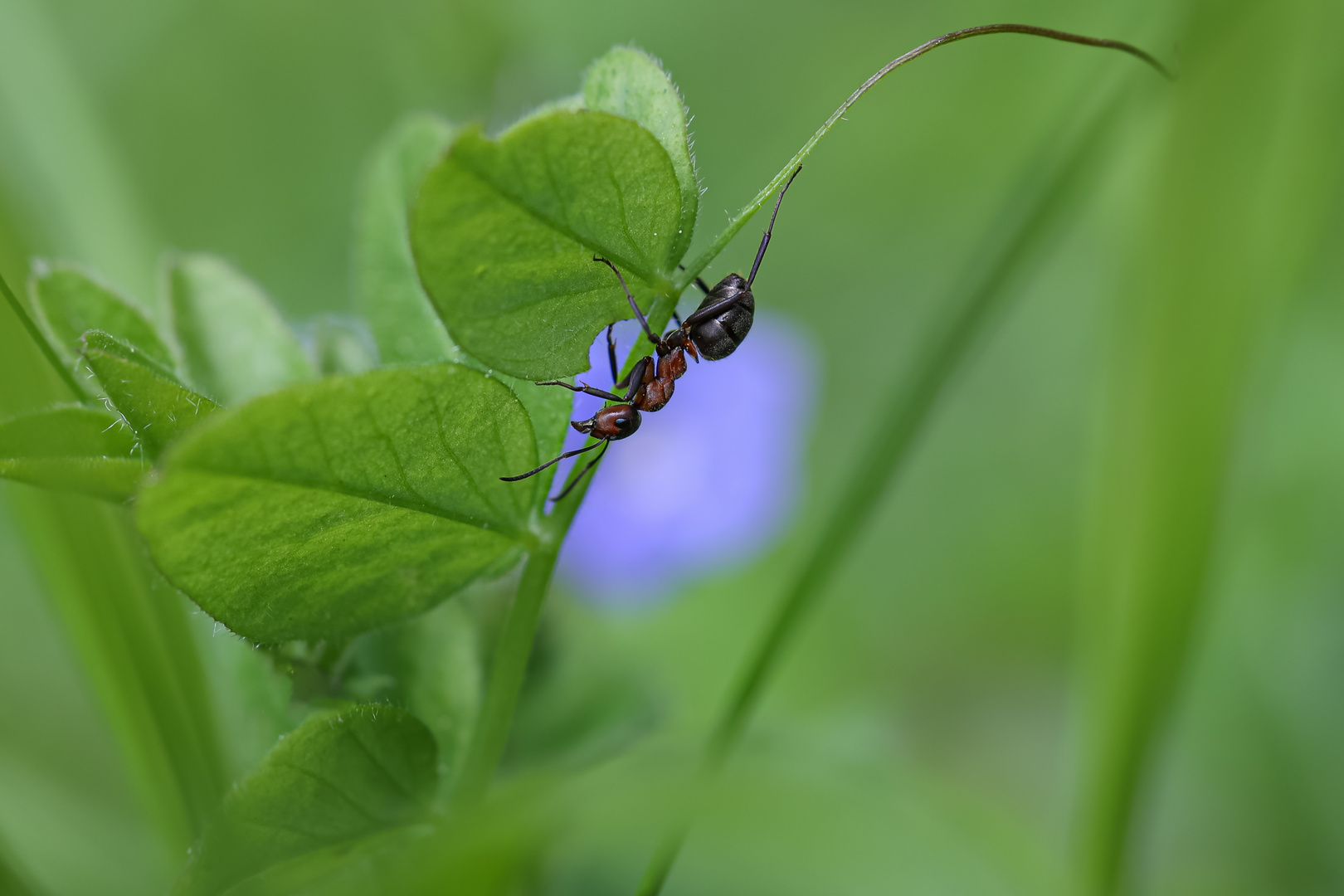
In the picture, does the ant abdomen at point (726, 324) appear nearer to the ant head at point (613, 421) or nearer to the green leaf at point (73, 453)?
the ant head at point (613, 421)

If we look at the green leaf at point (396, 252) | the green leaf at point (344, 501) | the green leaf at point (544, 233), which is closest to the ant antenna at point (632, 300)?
the green leaf at point (544, 233)

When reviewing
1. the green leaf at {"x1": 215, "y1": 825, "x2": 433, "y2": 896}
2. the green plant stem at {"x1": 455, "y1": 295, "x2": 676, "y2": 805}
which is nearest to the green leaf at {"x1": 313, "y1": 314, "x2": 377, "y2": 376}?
the green plant stem at {"x1": 455, "y1": 295, "x2": 676, "y2": 805}

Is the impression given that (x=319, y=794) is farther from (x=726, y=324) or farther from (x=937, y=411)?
(x=937, y=411)

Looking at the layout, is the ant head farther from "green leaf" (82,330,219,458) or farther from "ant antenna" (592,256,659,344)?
"green leaf" (82,330,219,458)

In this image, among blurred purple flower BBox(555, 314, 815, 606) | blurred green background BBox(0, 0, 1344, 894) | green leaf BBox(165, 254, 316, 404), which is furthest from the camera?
blurred purple flower BBox(555, 314, 815, 606)

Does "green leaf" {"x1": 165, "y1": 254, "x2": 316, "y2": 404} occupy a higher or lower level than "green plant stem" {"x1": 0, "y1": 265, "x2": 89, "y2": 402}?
higher

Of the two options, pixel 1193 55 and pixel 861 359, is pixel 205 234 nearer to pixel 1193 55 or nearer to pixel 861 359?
pixel 861 359

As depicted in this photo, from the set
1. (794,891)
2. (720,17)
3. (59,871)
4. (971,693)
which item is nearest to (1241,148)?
(794,891)
